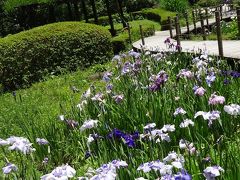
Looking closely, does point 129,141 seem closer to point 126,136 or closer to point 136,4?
point 126,136

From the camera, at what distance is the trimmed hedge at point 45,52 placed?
15859mm

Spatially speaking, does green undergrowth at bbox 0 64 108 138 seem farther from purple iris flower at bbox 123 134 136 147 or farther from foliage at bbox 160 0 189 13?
foliage at bbox 160 0 189 13

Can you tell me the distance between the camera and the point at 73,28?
16.8 metres

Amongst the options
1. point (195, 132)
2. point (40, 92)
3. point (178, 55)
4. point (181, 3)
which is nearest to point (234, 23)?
point (40, 92)

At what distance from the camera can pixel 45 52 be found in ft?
53.4

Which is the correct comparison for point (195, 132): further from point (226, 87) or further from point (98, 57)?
point (98, 57)

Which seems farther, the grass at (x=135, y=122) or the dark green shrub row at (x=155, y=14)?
the dark green shrub row at (x=155, y=14)

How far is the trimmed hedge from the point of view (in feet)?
52.0

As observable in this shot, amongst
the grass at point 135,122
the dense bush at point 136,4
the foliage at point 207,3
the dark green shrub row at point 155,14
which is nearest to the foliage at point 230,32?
the grass at point 135,122

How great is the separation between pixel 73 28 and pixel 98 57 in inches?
56.9

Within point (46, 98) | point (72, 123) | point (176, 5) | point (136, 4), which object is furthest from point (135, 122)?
point (136, 4)

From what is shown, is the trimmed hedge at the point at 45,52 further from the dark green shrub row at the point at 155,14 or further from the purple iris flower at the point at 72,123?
the dark green shrub row at the point at 155,14

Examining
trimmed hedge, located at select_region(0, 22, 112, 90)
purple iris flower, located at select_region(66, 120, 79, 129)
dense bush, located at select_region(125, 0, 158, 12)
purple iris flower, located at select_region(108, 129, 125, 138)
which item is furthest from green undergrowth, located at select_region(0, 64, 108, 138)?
dense bush, located at select_region(125, 0, 158, 12)

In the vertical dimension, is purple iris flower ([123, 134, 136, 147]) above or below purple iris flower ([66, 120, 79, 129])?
above
